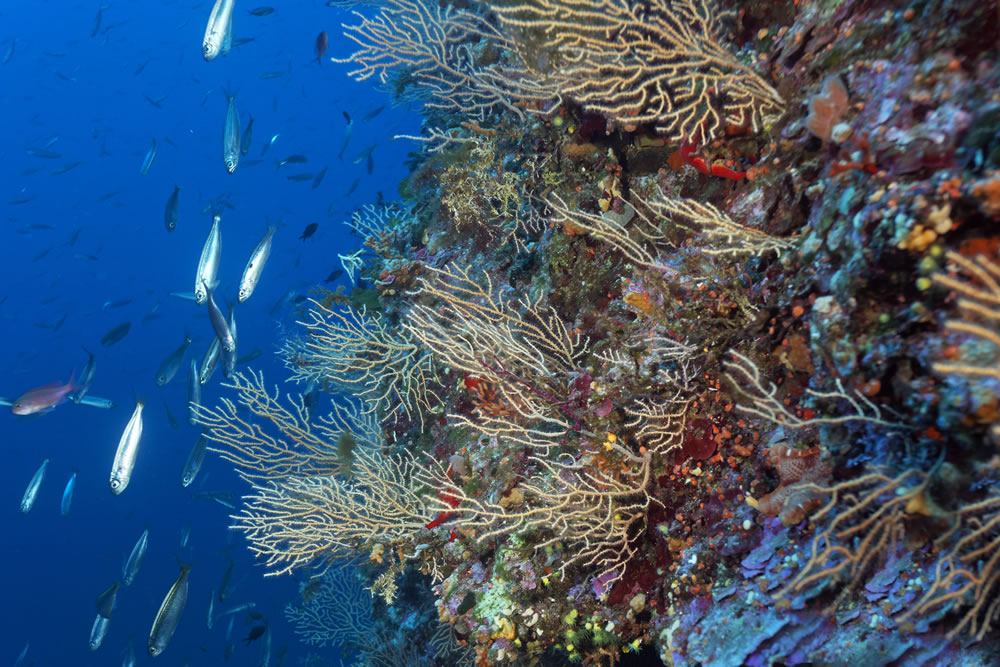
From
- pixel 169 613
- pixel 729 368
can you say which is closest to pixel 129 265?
pixel 169 613

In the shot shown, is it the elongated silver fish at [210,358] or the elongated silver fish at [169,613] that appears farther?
the elongated silver fish at [210,358]

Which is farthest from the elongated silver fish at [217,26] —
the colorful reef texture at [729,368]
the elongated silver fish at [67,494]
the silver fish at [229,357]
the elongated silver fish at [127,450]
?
the elongated silver fish at [67,494]

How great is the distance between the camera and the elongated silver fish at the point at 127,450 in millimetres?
4352

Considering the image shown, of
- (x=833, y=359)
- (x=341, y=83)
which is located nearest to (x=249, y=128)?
(x=833, y=359)

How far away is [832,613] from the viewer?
71.7 inches

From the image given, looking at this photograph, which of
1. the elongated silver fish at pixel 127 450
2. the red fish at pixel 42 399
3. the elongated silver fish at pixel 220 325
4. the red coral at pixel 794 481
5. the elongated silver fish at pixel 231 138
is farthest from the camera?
the red fish at pixel 42 399

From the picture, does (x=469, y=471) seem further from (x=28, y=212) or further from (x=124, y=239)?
(x=28, y=212)

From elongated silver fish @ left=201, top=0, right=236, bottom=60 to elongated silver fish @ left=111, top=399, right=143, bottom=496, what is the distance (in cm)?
353

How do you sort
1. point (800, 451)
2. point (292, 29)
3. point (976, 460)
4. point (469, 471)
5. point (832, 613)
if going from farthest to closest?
point (292, 29) < point (469, 471) < point (800, 451) < point (832, 613) < point (976, 460)

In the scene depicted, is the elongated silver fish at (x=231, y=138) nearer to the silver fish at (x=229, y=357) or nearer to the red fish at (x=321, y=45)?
the silver fish at (x=229, y=357)

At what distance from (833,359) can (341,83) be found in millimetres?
81966

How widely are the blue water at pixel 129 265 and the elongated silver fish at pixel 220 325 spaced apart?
72.9 ft

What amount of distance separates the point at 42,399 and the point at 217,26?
606cm

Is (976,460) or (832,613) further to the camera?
(832,613)
